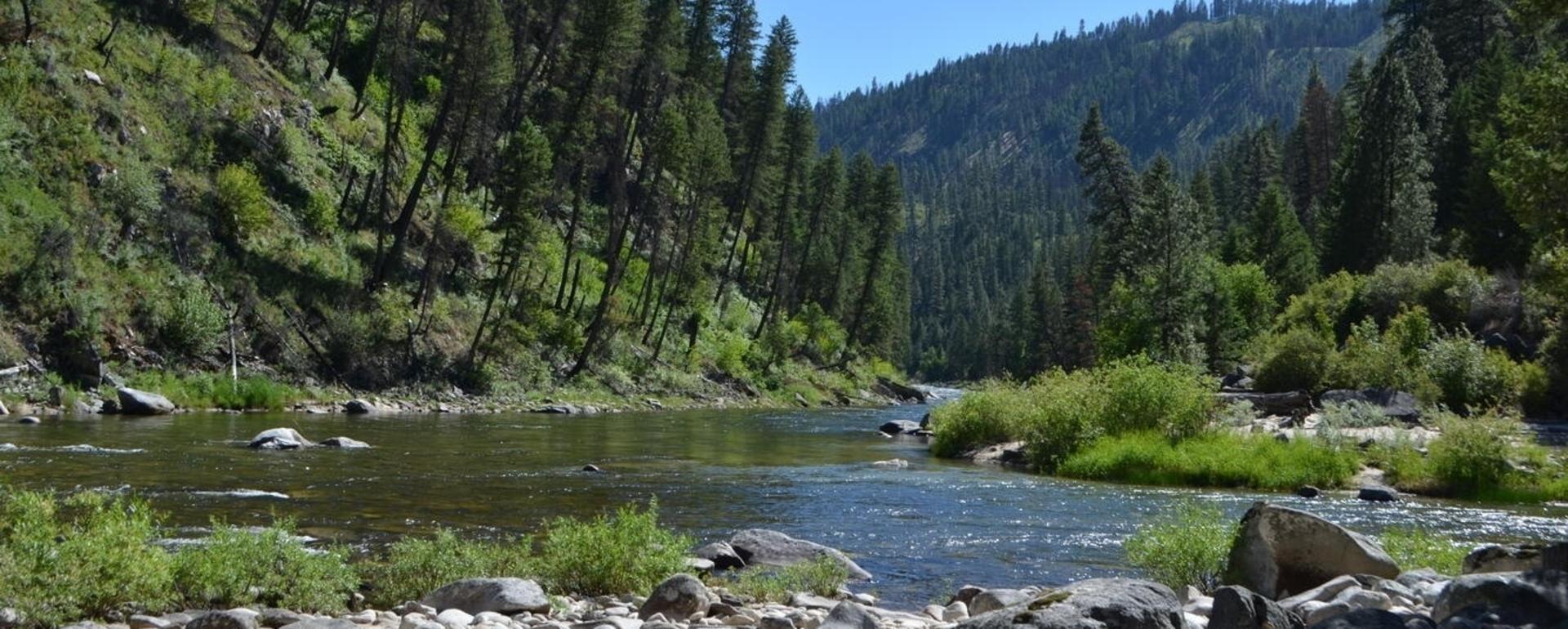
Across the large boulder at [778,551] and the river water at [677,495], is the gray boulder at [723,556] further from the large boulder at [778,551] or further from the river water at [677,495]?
the river water at [677,495]

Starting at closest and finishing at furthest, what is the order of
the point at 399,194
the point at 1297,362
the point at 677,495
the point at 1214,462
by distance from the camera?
the point at 677,495
the point at 1214,462
the point at 1297,362
the point at 399,194

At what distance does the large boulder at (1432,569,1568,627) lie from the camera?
859cm

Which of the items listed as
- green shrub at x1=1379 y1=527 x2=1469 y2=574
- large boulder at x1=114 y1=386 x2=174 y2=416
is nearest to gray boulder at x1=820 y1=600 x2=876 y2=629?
green shrub at x1=1379 y1=527 x2=1469 y2=574

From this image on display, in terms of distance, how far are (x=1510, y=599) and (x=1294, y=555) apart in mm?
3342

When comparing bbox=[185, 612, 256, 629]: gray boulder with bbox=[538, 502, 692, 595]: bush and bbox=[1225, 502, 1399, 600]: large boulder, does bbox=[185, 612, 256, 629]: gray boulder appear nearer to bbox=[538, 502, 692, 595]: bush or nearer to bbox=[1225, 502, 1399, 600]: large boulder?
bbox=[538, 502, 692, 595]: bush

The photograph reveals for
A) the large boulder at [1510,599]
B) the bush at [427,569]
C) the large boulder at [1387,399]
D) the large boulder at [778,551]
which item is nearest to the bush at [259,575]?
the bush at [427,569]

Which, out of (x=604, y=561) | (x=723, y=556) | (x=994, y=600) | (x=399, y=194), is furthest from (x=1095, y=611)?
(x=399, y=194)

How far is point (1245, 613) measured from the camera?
352 inches

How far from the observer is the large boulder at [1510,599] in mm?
8594

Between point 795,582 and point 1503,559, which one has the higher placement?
point 1503,559

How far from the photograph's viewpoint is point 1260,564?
12125 mm

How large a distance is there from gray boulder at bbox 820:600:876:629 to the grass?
17164mm

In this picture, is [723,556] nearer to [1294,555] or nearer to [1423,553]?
[1294,555]

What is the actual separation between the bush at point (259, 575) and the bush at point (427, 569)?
1.65ft
